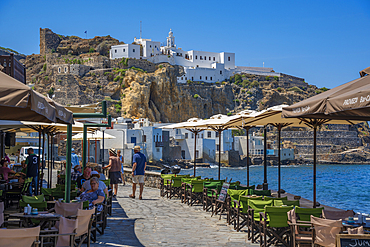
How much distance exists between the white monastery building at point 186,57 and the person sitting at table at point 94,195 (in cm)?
8242

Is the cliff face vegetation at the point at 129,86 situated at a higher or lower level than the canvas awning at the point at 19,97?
higher

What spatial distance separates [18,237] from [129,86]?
77.2m

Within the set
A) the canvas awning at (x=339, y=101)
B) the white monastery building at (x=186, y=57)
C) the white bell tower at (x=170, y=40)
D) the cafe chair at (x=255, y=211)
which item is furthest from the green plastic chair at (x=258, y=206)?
the white bell tower at (x=170, y=40)

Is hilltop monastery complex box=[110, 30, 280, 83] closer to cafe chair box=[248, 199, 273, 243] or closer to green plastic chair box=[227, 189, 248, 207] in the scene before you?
green plastic chair box=[227, 189, 248, 207]

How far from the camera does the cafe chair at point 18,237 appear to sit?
3.41m

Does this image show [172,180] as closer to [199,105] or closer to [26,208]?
[26,208]

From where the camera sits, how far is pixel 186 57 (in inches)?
3762

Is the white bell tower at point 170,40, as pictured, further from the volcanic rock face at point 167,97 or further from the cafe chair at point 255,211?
the cafe chair at point 255,211

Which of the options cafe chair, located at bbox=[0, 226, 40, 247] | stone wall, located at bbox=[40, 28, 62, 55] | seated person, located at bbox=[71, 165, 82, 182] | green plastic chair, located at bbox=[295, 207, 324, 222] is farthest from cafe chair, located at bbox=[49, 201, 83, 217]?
stone wall, located at bbox=[40, 28, 62, 55]

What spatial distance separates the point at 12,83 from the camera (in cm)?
379

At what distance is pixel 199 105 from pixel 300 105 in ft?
275

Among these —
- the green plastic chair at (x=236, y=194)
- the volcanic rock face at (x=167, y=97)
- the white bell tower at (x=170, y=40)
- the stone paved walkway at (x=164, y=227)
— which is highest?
the white bell tower at (x=170, y=40)

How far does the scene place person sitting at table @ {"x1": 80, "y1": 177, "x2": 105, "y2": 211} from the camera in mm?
6222

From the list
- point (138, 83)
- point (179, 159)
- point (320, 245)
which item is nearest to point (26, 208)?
point (320, 245)
